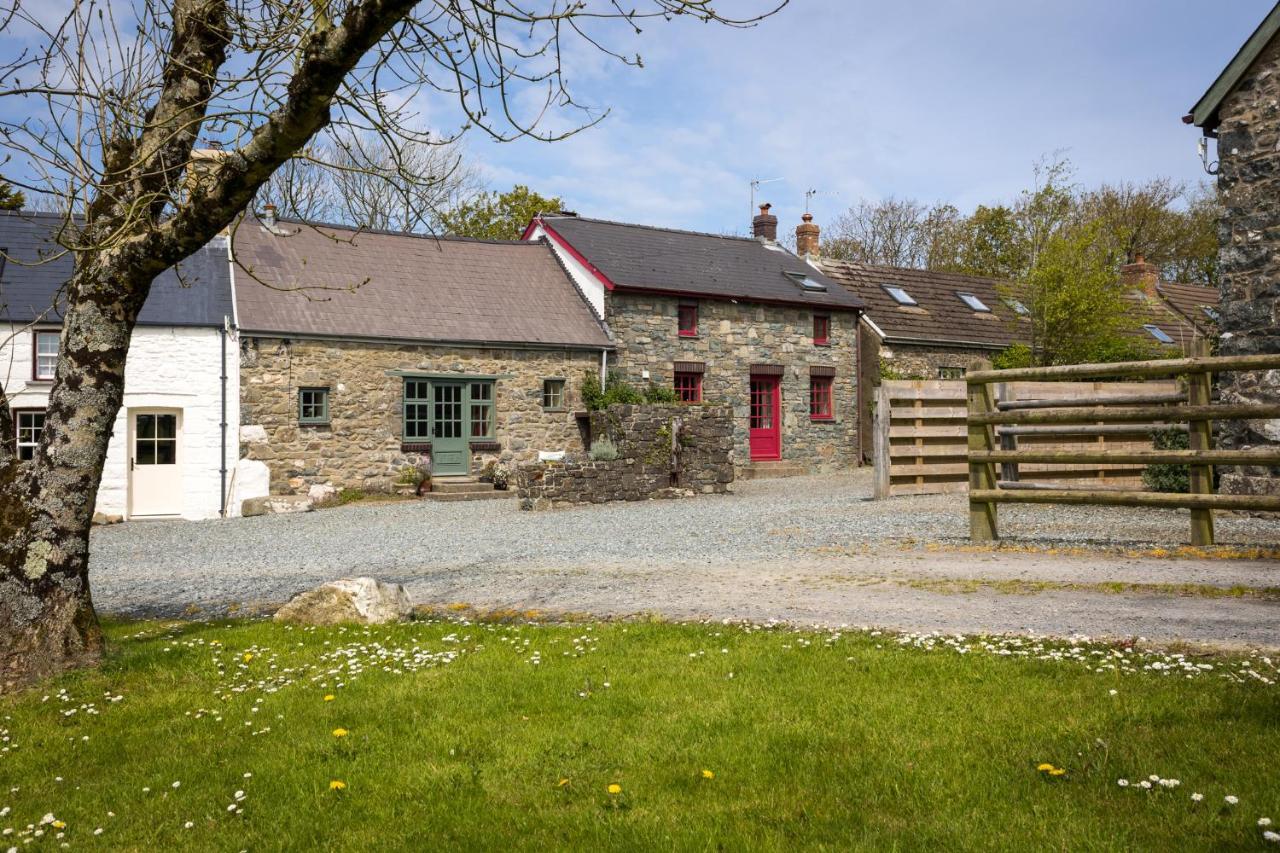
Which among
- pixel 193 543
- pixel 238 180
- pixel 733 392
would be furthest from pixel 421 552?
pixel 733 392

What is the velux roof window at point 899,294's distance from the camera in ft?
104

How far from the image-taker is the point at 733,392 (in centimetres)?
2741

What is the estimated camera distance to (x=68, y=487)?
5895mm

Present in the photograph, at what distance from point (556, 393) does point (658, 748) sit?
68.3ft

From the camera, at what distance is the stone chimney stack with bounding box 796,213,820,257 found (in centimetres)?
3284

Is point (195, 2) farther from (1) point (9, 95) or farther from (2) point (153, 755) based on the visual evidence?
(2) point (153, 755)

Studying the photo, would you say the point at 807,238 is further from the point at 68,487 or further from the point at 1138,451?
the point at 68,487

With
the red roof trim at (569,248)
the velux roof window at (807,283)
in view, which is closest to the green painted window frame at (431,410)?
the red roof trim at (569,248)

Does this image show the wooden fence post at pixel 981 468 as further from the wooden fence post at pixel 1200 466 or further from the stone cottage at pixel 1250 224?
the stone cottage at pixel 1250 224

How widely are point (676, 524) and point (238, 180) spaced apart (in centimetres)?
971

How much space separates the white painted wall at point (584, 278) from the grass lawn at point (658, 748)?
20.5 meters

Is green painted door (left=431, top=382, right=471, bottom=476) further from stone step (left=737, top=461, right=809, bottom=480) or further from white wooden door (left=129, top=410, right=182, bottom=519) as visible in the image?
stone step (left=737, top=461, right=809, bottom=480)

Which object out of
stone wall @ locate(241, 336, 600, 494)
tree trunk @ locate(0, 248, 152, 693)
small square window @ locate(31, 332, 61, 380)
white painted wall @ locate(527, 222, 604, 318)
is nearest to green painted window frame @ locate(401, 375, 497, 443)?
stone wall @ locate(241, 336, 600, 494)

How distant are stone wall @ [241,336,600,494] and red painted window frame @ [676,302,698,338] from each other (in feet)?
11.4
